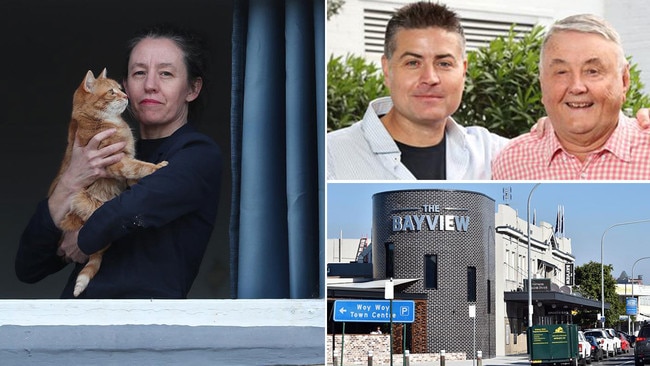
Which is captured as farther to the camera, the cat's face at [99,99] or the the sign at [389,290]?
the the sign at [389,290]

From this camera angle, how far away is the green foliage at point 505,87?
1834cm

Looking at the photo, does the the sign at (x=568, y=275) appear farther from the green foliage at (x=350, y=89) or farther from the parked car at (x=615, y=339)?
the green foliage at (x=350, y=89)

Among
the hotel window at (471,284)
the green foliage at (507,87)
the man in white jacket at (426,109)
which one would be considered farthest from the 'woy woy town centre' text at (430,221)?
the green foliage at (507,87)

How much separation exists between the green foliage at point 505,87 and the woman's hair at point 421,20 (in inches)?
22.2

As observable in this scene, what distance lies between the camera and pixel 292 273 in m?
18.6

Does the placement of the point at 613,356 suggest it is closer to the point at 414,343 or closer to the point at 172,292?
the point at 414,343

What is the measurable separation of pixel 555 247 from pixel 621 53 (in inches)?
135

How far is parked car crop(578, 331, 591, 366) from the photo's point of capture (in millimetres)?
23316

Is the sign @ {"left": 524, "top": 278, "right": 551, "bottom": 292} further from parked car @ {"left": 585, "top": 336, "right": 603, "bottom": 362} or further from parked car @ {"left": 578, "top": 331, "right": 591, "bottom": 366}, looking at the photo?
parked car @ {"left": 585, "top": 336, "right": 603, "bottom": 362}

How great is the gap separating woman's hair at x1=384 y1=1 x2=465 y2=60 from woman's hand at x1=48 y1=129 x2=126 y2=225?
190 inches

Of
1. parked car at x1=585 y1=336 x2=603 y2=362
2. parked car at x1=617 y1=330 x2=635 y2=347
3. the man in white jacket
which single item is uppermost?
the man in white jacket

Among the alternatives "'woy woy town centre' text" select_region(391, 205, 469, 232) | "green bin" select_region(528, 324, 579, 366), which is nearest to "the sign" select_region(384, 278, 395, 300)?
"'woy woy town centre' text" select_region(391, 205, 469, 232)

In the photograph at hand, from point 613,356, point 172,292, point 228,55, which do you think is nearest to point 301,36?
point 228,55

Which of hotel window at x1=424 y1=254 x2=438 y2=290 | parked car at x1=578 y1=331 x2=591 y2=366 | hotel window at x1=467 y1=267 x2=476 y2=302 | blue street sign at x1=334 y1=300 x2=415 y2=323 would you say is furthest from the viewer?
parked car at x1=578 y1=331 x2=591 y2=366
